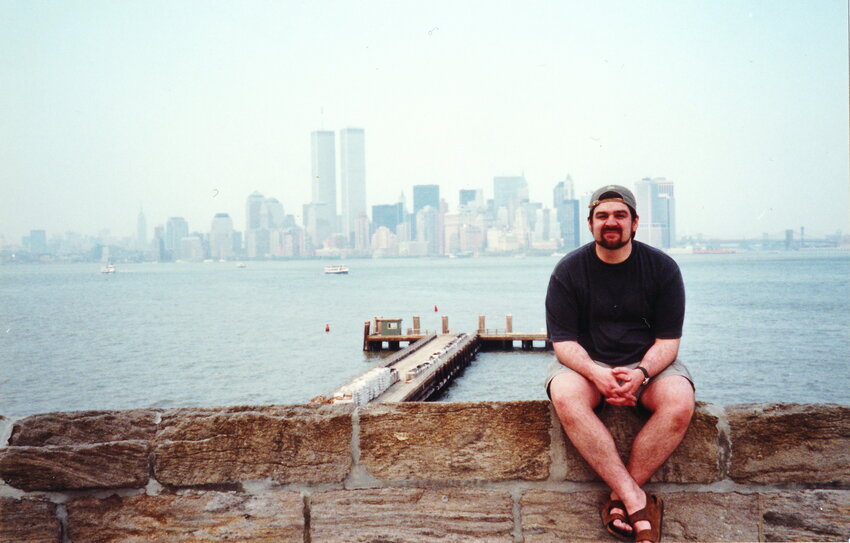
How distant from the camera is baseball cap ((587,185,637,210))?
294 cm

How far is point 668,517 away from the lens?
2.74 metres

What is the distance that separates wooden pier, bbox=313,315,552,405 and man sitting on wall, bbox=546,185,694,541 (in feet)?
55.6

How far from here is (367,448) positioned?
283 cm

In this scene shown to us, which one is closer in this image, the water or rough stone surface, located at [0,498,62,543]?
rough stone surface, located at [0,498,62,543]

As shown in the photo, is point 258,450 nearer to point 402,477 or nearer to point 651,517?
point 402,477

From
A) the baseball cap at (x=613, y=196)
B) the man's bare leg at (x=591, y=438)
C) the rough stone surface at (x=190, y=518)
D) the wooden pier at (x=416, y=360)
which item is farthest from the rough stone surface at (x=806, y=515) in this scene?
the wooden pier at (x=416, y=360)

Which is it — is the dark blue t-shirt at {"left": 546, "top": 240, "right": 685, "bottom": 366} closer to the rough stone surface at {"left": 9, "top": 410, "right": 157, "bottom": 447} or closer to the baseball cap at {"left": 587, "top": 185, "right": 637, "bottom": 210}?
the baseball cap at {"left": 587, "top": 185, "right": 637, "bottom": 210}

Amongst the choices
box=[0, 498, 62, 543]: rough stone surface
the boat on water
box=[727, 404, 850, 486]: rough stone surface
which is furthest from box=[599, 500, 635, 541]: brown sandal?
the boat on water

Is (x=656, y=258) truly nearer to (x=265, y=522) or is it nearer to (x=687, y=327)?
(x=265, y=522)

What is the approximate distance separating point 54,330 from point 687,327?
4806 cm

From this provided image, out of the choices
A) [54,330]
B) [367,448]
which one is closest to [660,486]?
[367,448]

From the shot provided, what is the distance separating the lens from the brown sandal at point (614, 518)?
2.64m

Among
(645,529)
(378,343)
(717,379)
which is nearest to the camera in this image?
(645,529)

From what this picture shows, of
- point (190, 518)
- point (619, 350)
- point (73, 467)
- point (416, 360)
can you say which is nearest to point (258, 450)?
point (190, 518)
